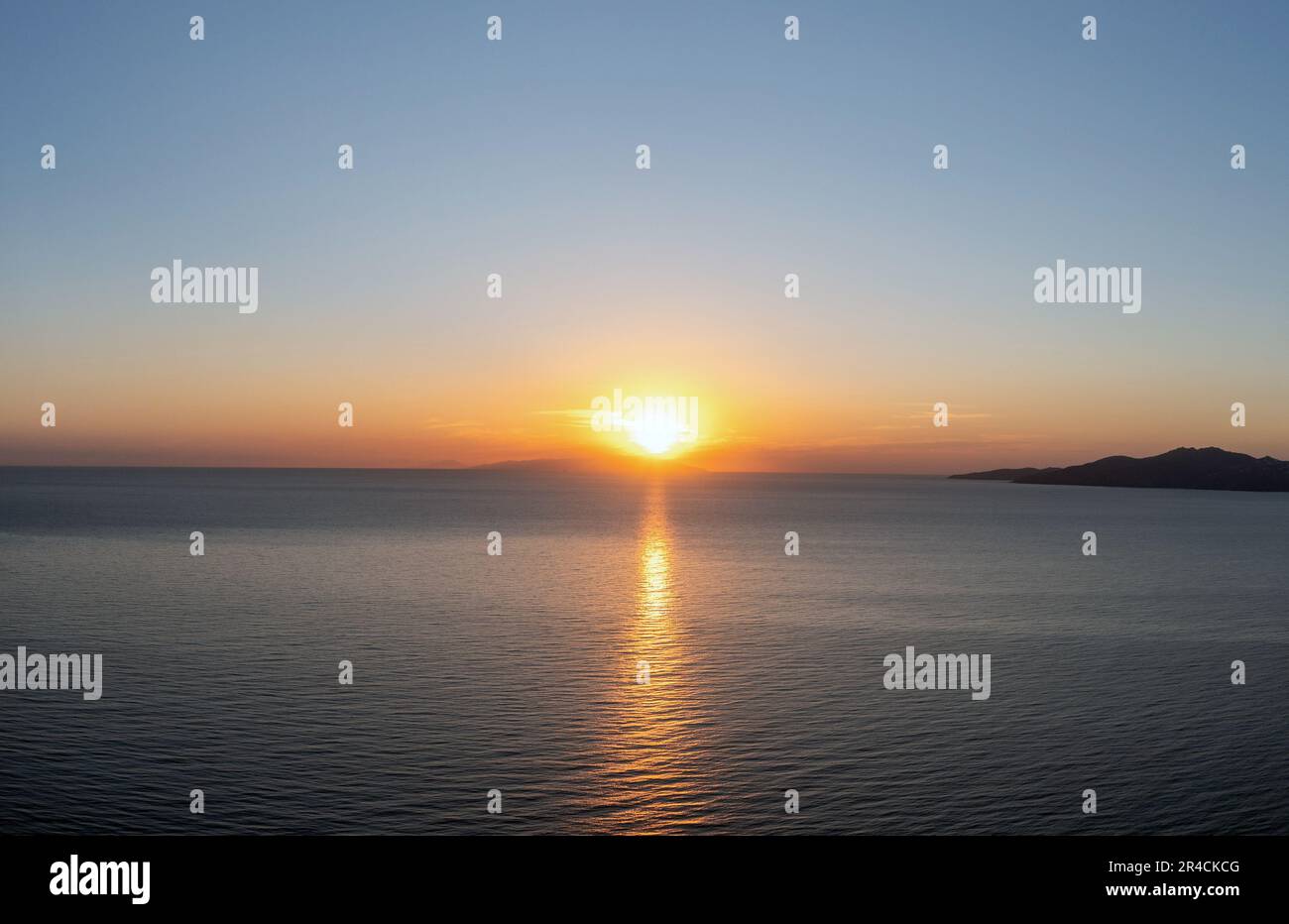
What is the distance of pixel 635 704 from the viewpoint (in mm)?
52156

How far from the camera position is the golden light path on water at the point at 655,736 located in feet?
118

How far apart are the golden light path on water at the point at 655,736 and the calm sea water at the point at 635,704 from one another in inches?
7.4

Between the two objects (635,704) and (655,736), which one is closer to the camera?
(655,736)

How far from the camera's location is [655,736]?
46062mm

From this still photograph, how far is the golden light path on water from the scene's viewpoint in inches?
1415

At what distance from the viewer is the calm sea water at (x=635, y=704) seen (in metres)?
35.8

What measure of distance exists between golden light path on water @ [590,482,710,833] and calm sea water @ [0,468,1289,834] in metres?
0.19

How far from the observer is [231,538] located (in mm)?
144750

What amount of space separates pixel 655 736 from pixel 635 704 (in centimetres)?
618
